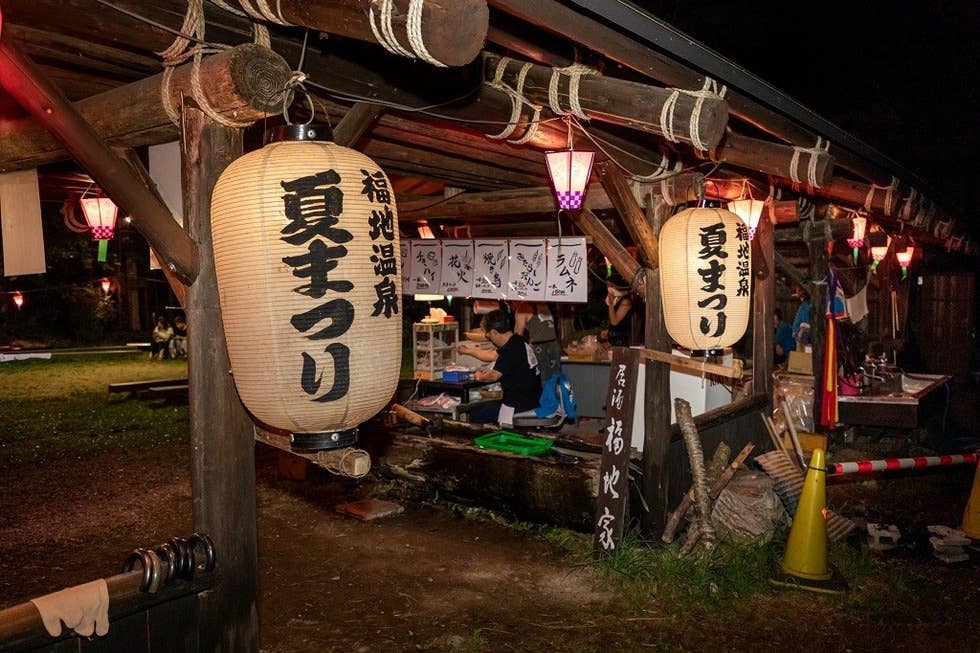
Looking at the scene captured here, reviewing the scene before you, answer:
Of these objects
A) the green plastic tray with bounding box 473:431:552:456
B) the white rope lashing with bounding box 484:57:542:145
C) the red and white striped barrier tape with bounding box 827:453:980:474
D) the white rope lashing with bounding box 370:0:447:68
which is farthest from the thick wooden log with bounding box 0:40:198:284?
the red and white striped barrier tape with bounding box 827:453:980:474

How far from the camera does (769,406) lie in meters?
10.7

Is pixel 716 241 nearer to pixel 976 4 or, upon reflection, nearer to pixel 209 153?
pixel 209 153

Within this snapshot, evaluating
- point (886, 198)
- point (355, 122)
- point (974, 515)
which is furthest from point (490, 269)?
point (974, 515)

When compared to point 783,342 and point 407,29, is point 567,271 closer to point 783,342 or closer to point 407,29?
point 407,29

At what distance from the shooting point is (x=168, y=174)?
4.57m

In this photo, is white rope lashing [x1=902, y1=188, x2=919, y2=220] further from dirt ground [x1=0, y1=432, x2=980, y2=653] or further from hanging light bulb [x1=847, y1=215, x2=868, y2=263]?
dirt ground [x1=0, y1=432, x2=980, y2=653]

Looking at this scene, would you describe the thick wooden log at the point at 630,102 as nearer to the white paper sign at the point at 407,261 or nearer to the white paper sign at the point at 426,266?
the white paper sign at the point at 426,266

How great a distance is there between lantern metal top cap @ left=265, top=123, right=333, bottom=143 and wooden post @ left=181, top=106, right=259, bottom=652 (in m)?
0.63

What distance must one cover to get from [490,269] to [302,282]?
8035 mm

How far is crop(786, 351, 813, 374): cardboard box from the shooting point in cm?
1205

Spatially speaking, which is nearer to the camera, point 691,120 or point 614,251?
point 691,120

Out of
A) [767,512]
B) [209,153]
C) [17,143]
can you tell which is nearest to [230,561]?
[209,153]

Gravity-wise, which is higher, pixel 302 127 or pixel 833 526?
pixel 302 127

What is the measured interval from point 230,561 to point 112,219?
7.59 meters
